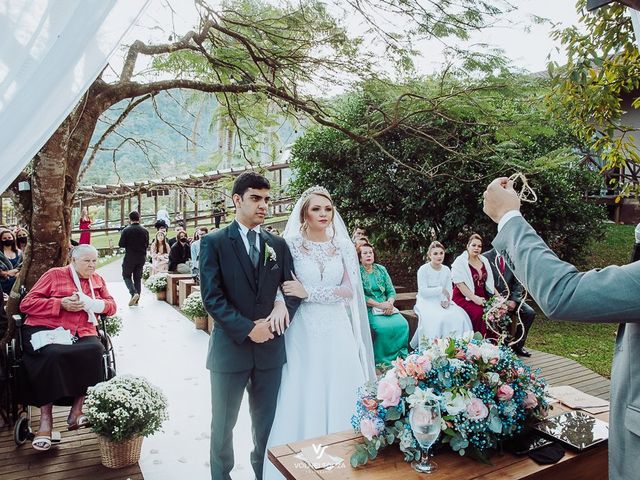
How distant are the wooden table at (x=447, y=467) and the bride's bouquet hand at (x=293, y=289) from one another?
119 centimetres

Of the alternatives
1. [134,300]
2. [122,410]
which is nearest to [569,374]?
[122,410]

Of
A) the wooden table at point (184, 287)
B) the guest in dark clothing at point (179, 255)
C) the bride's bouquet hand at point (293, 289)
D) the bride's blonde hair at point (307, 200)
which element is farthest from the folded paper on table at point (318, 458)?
the guest in dark clothing at point (179, 255)

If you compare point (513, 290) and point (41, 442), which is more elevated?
point (513, 290)

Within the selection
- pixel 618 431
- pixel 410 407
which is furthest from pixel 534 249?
pixel 410 407

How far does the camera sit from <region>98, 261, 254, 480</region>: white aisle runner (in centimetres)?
391

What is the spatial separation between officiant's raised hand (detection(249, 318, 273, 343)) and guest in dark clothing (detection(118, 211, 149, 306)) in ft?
24.0

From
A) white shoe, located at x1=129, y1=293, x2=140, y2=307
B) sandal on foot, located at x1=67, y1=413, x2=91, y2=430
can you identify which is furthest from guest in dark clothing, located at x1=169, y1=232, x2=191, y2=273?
sandal on foot, located at x1=67, y1=413, x2=91, y2=430

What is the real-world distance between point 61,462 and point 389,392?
304 cm

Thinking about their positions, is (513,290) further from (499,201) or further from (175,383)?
(499,201)

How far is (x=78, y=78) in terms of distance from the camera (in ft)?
4.64

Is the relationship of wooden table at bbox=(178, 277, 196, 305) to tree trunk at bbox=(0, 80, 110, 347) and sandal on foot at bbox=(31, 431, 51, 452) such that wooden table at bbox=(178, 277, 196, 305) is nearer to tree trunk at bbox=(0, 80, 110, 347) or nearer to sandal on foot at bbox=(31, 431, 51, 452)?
tree trunk at bbox=(0, 80, 110, 347)

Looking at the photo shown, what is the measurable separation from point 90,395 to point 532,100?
4.79 metres

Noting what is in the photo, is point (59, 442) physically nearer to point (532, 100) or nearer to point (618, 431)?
point (618, 431)

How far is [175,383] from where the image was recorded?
229 inches
